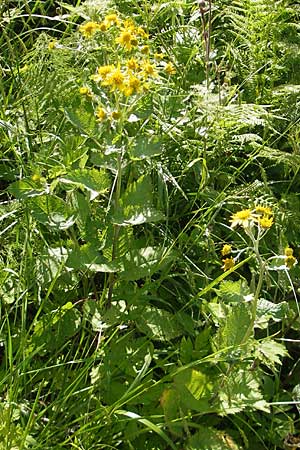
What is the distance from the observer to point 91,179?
1683 mm

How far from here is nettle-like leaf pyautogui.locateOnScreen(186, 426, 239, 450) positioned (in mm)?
1583

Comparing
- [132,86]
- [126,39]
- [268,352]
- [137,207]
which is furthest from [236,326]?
[126,39]

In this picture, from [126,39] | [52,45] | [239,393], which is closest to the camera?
[239,393]

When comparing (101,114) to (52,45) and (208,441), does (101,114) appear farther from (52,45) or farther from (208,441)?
(208,441)

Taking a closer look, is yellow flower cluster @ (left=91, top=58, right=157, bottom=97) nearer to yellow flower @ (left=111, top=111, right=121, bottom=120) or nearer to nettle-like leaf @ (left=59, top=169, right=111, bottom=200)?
yellow flower @ (left=111, top=111, right=121, bottom=120)

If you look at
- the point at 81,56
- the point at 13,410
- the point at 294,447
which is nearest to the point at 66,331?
the point at 13,410

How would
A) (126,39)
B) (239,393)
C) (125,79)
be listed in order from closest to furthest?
(239,393) < (125,79) < (126,39)

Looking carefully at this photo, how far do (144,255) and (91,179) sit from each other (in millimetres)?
215

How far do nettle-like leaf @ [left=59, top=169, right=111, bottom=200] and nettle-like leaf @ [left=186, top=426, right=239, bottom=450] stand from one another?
1.86 feet

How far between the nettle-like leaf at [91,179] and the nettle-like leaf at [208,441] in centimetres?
57

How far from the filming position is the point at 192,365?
1575 millimetres

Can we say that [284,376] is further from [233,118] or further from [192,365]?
[233,118]

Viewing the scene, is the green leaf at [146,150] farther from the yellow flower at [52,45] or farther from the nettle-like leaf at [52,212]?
the yellow flower at [52,45]

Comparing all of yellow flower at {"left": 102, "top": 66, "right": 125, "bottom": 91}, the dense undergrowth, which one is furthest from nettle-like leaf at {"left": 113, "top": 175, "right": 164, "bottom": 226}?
yellow flower at {"left": 102, "top": 66, "right": 125, "bottom": 91}
